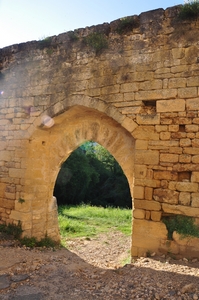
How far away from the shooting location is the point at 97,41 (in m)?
4.81

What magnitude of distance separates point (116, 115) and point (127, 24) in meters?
1.59

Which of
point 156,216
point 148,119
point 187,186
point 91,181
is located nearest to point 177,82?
point 148,119

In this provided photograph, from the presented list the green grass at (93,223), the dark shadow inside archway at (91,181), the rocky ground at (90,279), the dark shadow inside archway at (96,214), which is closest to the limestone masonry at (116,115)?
the rocky ground at (90,279)

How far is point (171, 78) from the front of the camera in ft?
13.5

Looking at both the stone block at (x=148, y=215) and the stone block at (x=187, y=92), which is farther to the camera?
the stone block at (x=148, y=215)

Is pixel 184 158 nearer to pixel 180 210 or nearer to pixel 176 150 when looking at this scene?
pixel 176 150

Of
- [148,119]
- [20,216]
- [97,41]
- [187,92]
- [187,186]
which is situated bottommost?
[20,216]

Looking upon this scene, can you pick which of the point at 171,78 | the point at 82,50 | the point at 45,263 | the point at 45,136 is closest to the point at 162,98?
the point at 171,78

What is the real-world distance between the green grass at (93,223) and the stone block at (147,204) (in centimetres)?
394

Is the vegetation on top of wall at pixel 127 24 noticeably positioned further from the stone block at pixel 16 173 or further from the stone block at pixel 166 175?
the stone block at pixel 16 173

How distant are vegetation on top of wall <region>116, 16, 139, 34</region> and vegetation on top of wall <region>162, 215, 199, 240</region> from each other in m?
3.22

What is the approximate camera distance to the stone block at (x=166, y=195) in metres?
3.98

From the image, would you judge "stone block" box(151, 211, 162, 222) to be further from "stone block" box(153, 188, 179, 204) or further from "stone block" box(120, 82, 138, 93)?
"stone block" box(120, 82, 138, 93)

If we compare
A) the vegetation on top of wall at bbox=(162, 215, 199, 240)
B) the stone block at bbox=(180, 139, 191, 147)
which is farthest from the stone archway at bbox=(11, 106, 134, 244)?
the vegetation on top of wall at bbox=(162, 215, 199, 240)
